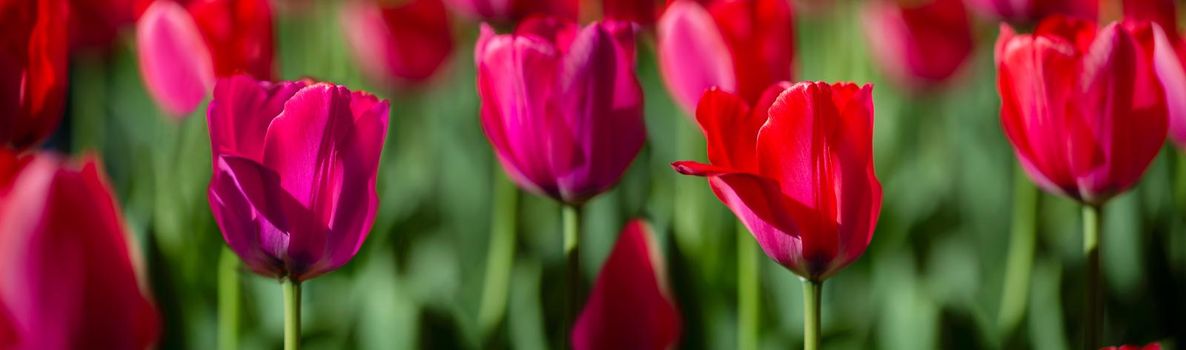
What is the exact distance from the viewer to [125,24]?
4.14 ft

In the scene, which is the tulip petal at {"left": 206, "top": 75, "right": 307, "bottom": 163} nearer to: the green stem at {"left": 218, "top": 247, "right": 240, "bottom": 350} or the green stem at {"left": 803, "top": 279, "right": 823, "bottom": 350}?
the green stem at {"left": 803, "top": 279, "right": 823, "bottom": 350}

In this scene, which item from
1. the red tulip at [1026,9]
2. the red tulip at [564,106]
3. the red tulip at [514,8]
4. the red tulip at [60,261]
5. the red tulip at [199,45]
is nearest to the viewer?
the red tulip at [60,261]

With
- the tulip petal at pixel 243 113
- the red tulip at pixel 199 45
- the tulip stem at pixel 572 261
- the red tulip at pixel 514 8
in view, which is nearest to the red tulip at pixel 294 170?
the tulip petal at pixel 243 113

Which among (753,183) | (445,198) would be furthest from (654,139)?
(753,183)

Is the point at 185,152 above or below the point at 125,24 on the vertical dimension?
below

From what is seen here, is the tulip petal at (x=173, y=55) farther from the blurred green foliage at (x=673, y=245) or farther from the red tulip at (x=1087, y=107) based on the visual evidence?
the red tulip at (x=1087, y=107)

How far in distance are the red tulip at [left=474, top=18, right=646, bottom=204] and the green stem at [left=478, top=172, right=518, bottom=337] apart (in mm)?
280

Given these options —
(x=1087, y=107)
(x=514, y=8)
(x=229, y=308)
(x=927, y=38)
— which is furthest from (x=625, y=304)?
(x=927, y=38)

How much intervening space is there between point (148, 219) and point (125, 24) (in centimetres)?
31

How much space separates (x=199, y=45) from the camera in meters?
0.86

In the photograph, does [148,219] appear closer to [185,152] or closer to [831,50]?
[185,152]

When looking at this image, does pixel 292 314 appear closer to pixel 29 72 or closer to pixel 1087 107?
pixel 29 72

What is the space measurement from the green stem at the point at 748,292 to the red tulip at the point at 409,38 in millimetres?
396

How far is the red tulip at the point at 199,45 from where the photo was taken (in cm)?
78
